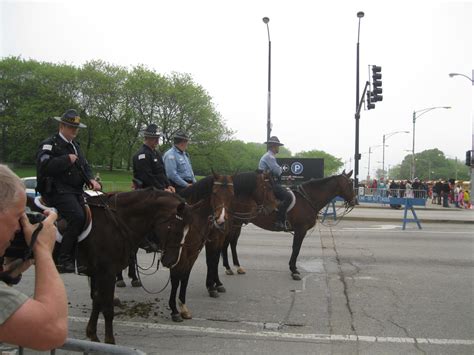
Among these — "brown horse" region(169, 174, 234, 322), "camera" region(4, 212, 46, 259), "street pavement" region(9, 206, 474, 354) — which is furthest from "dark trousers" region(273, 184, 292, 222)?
"camera" region(4, 212, 46, 259)

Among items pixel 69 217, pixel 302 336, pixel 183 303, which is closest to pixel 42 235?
pixel 69 217

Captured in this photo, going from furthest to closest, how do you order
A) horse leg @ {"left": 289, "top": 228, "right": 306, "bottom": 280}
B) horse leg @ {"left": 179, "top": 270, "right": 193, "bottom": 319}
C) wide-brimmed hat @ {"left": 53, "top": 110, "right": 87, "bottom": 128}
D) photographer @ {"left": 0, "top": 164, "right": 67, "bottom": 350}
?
horse leg @ {"left": 289, "top": 228, "right": 306, "bottom": 280} → horse leg @ {"left": 179, "top": 270, "right": 193, "bottom": 319} → wide-brimmed hat @ {"left": 53, "top": 110, "right": 87, "bottom": 128} → photographer @ {"left": 0, "top": 164, "right": 67, "bottom": 350}

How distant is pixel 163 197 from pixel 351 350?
288 centimetres

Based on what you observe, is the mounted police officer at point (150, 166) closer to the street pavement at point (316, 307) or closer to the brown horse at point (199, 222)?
the brown horse at point (199, 222)

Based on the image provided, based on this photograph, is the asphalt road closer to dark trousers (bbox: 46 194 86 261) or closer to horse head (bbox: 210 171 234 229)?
dark trousers (bbox: 46 194 86 261)

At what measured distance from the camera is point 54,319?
1.63m

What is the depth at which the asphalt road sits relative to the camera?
4.89 meters

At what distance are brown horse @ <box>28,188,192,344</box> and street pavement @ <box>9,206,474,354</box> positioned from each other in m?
0.62

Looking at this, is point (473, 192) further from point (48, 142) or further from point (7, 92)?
point (7, 92)

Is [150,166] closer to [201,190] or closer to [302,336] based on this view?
[201,190]

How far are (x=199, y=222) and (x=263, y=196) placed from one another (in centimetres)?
203

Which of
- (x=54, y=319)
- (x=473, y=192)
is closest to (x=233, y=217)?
(x=54, y=319)

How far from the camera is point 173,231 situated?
5.37 m

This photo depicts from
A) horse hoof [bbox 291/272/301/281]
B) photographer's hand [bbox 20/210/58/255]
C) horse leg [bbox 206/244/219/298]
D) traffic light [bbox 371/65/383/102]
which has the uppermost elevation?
traffic light [bbox 371/65/383/102]
